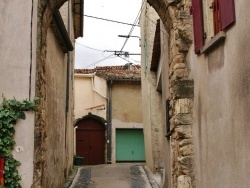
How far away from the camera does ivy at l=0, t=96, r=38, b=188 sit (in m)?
5.56

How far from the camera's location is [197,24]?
5.55 m

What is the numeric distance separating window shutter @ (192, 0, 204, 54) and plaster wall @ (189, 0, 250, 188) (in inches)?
6.5

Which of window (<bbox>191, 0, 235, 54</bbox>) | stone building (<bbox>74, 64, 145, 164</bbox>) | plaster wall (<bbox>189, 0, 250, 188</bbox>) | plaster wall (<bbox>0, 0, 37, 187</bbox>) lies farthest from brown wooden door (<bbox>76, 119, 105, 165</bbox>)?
window (<bbox>191, 0, 235, 54</bbox>)

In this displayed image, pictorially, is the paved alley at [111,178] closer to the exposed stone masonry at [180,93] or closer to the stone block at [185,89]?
the exposed stone masonry at [180,93]

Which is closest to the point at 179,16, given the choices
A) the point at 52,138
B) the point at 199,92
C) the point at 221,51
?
the point at 199,92

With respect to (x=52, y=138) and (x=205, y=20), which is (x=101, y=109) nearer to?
(x=52, y=138)

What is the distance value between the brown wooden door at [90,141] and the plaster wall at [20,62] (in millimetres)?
14767

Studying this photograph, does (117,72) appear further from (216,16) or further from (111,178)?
(216,16)

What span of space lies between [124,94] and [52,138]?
11.9m

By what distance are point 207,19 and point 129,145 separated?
51.1 feet

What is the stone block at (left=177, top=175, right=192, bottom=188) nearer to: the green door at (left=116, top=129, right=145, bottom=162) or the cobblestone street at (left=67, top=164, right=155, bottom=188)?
the cobblestone street at (left=67, top=164, right=155, bottom=188)

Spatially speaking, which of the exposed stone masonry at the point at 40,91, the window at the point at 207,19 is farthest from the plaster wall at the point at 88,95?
the window at the point at 207,19

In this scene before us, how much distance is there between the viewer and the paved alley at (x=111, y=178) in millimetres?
10859

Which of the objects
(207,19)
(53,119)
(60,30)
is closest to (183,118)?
(207,19)
